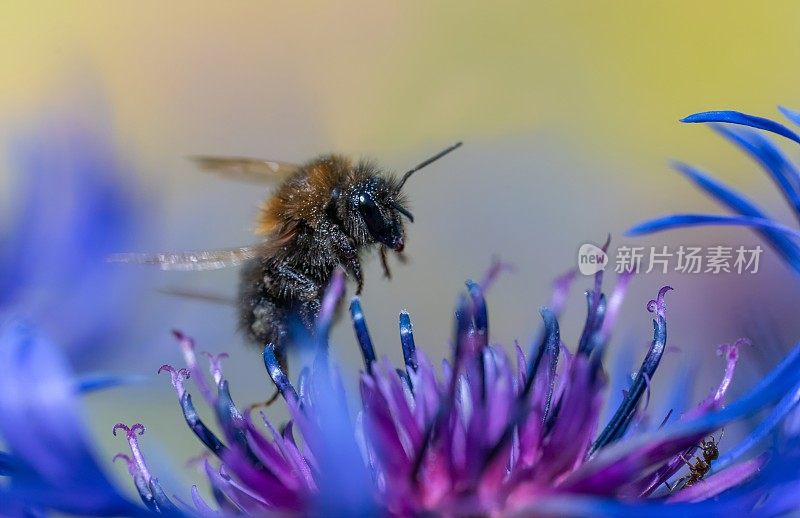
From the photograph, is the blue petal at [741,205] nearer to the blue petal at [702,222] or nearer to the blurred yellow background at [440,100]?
the blue petal at [702,222]

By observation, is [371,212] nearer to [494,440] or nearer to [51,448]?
[494,440]

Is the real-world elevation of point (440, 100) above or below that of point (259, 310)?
above

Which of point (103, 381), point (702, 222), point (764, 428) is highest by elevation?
point (702, 222)

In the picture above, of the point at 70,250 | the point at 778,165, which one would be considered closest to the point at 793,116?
the point at 778,165

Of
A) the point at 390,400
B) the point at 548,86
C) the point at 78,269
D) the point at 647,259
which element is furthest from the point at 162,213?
the point at 390,400

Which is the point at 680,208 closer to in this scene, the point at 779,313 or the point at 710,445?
the point at 779,313

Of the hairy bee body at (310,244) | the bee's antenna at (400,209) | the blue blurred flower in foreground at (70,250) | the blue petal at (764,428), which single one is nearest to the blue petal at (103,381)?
the hairy bee body at (310,244)
